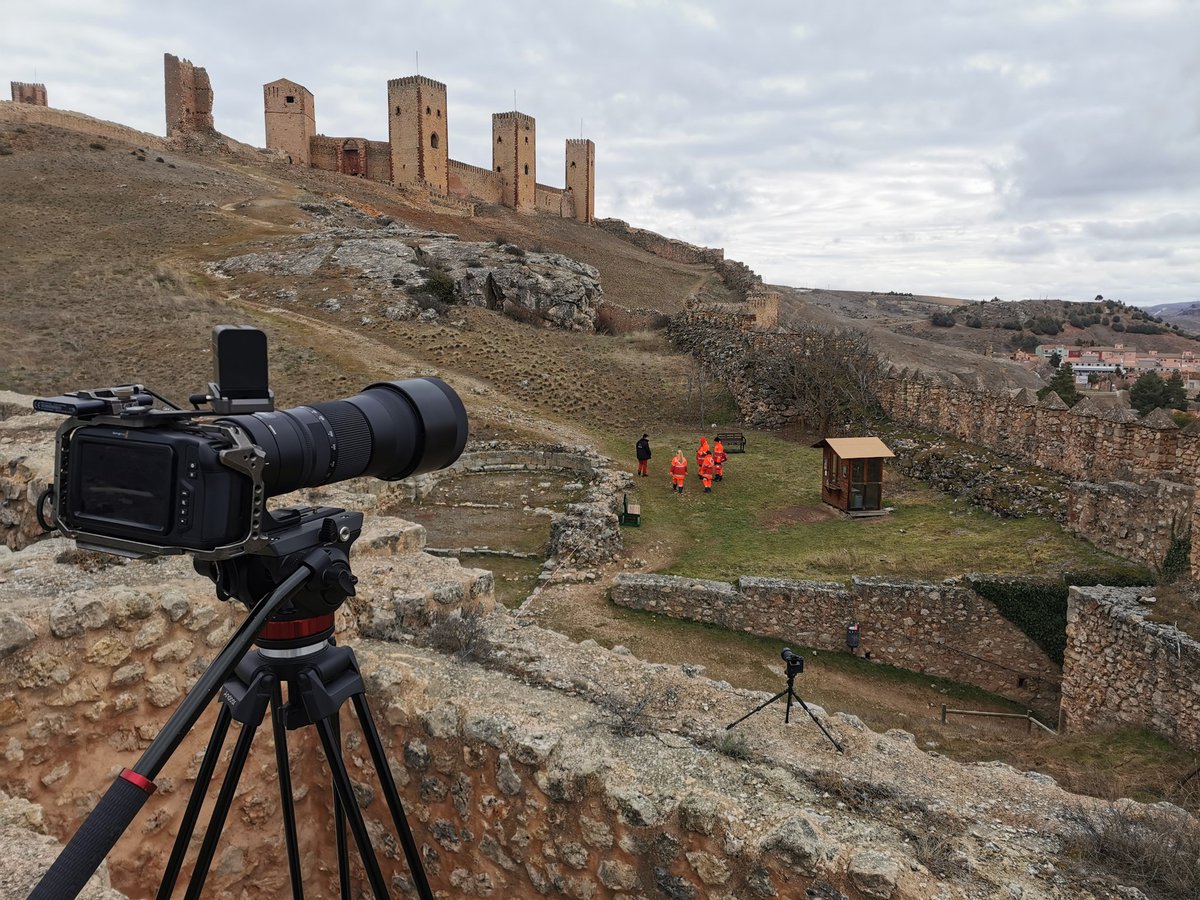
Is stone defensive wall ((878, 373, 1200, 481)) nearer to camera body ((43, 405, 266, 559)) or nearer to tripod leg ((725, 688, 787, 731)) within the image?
tripod leg ((725, 688, 787, 731))

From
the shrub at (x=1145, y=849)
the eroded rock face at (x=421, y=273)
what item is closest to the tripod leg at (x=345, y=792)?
the shrub at (x=1145, y=849)

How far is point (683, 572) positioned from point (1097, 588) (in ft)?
16.7

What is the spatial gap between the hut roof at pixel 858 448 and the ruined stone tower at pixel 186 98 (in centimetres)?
5024

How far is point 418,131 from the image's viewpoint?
47.7 meters

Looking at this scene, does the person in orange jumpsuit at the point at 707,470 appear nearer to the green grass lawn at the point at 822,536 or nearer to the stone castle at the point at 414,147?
the green grass lawn at the point at 822,536

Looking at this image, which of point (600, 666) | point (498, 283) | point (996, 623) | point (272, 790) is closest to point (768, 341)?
point (498, 283)

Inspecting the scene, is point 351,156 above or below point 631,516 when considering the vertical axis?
above

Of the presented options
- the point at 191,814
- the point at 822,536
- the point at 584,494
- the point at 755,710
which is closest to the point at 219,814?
the point at 191,814

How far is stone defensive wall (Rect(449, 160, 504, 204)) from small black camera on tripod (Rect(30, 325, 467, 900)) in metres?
53.8

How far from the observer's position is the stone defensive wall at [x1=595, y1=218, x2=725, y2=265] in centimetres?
5659

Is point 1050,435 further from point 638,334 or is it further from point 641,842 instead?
point 638,334

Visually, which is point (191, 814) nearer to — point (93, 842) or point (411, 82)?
point (93, 842)

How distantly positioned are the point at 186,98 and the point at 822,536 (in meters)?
52.6

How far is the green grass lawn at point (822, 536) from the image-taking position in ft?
33.1
